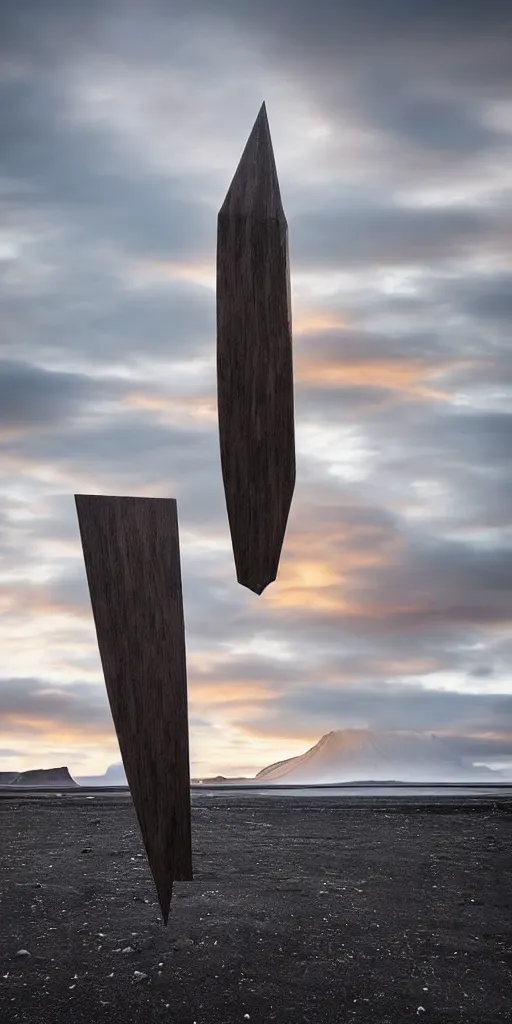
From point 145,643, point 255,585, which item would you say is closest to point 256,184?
point 255,585

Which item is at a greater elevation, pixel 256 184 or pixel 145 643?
pixel 256 184

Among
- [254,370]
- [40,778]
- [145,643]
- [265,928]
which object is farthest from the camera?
[40,778]

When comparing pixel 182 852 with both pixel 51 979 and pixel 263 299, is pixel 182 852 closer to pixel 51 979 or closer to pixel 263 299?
pixel 263 299

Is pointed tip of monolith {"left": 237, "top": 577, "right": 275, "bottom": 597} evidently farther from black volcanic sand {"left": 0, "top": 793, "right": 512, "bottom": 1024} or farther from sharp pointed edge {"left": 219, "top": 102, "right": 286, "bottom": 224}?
black volcanic sand {"left": 0, "top": 793, "right": 512, "bottom": 1024}

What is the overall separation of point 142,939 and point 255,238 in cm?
516

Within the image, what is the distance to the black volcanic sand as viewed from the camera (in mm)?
5512

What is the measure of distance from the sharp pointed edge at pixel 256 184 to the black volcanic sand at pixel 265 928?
14.8 feet

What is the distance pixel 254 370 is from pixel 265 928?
190 inches

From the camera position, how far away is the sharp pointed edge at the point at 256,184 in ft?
10.5

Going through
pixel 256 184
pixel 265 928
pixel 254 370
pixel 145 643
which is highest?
pixel 256 184

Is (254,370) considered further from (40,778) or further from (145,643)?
(40,778)

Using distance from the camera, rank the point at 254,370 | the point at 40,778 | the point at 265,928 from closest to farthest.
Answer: the point at 254,370 → the point at 265,928 → the point at 40,778

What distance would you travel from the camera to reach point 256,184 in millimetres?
3234

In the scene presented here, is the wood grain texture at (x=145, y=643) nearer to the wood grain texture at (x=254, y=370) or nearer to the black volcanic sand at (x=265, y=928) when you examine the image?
the wood grain texture at (x=254, y=370)
